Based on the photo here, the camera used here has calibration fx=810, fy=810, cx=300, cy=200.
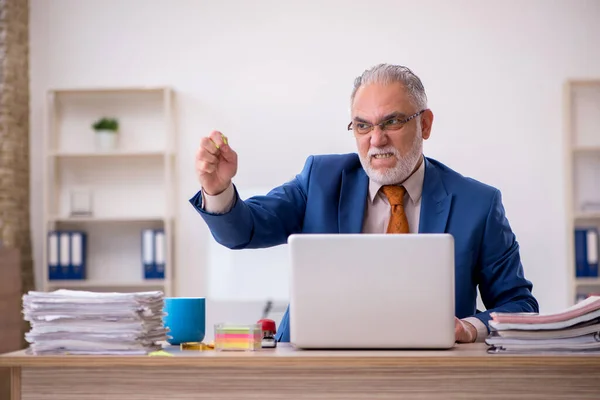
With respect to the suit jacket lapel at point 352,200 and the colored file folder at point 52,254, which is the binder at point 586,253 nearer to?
the suit jacket lapel at point 352,200

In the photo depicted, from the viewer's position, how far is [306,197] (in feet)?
8.37

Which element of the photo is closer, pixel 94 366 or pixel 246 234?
pixel 94 366

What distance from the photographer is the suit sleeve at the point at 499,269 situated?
7.50ft

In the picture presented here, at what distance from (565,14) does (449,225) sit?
3407 millimetres

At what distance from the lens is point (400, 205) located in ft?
7.68

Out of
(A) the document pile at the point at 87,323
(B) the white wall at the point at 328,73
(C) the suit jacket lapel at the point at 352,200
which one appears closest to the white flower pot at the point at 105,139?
(B) the white wall at the point at 328,73

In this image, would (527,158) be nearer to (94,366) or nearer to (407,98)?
(407,98)

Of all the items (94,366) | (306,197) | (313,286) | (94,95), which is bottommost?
(94,366)

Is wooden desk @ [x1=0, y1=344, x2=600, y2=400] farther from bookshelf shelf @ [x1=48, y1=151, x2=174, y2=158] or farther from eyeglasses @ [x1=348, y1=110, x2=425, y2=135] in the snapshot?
bookshelf shelf @ [x1=48, y1=151, x2=174, y2=158]

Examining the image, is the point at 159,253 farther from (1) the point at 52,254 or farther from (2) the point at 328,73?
(2) the point at 328,73

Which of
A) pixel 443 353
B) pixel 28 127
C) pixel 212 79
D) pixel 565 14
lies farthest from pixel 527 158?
pixel 443 353

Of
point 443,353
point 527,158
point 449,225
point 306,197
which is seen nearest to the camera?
point 443,353

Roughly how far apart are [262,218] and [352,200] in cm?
27

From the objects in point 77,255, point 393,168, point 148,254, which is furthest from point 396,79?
point 77,255
